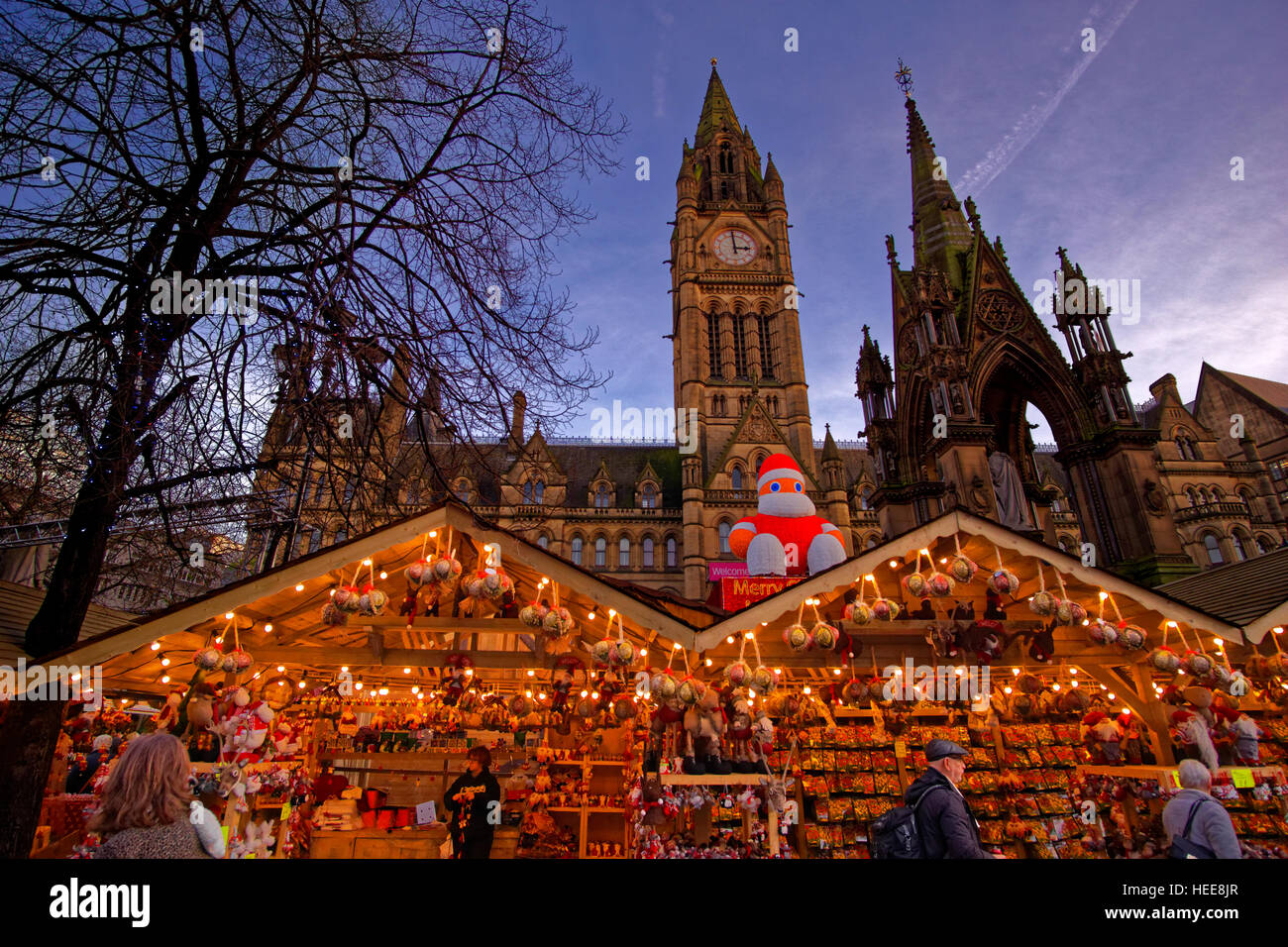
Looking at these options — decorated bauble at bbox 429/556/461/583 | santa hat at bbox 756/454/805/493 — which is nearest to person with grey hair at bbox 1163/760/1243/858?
decorated bauble at bbox 429/556/461/583

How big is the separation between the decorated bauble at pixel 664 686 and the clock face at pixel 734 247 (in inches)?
1767

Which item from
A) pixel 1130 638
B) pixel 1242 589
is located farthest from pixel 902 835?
pixel 1242 589

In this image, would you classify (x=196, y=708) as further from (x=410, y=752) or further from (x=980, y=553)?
(x=980, y=553)

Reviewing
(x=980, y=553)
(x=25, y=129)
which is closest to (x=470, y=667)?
(x=980, y=553)

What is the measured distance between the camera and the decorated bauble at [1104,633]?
227 inches

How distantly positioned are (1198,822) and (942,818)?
1.97m

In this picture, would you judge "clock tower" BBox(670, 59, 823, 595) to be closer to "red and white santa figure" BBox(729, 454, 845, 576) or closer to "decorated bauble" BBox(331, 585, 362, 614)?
"red and white santa figure" BBox(729, 454, 845, 576)

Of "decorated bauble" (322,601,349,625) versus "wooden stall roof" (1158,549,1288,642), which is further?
"wooden stall roof" (1158,549,1288,642)

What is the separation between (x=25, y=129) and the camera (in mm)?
5312

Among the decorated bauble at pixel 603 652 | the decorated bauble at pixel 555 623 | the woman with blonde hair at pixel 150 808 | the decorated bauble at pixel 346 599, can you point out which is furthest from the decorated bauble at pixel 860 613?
the woman with blonde hair at pixel 150 808

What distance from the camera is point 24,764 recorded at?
5.04 metres
